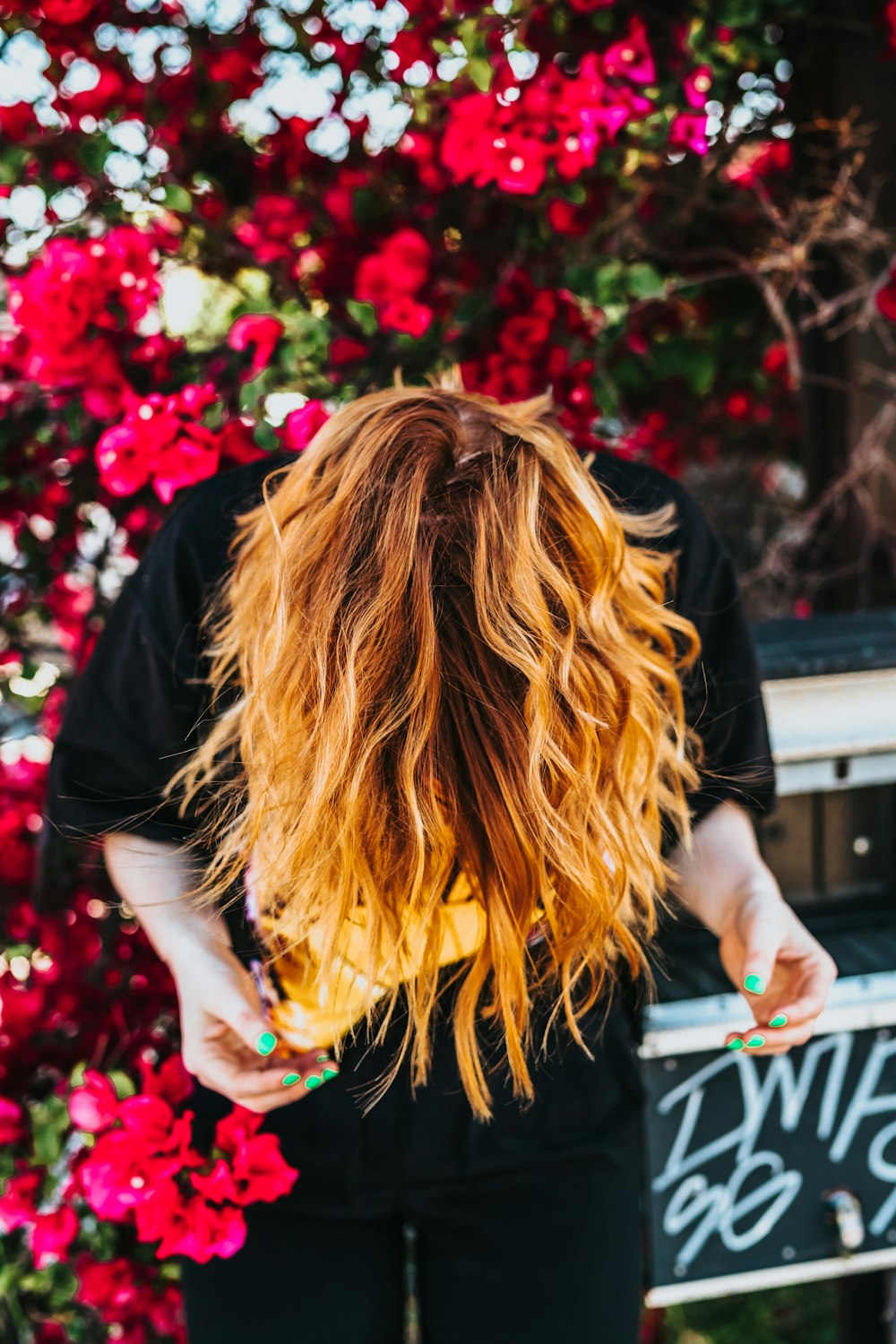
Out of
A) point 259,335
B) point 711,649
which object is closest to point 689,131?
point 259,335

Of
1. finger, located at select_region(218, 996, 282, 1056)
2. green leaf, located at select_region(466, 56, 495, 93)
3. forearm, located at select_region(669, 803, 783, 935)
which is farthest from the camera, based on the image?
green leaf, located at select_region(466, 56, 495, 93)

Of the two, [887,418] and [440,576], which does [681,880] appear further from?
[887,418]

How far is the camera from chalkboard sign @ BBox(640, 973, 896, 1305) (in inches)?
52.1

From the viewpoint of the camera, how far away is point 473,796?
835 millimetres

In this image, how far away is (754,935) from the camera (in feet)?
3.12

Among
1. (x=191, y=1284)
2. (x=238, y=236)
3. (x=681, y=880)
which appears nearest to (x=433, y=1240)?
(x=191, y=1284)

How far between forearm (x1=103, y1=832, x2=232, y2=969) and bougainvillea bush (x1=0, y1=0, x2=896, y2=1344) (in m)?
0.22

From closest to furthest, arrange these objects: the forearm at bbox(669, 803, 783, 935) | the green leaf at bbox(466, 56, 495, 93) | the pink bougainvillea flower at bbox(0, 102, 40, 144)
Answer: the forearm at bbox(669, 803, 783, 935) < the green leaf at bbox(466, 56, 495, 93) < the pink bougainvillea flower at bbox(0, 102, 40, 144)

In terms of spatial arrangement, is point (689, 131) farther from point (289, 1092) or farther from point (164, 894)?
point (289, 1092)

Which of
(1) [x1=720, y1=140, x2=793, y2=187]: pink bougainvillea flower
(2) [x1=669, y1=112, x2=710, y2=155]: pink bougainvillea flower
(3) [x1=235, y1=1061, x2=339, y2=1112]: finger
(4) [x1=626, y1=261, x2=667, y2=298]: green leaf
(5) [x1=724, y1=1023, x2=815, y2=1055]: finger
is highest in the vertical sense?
(1) [x1=720, y1=140, x2=793, y2=187]: pink bougainvillea flower

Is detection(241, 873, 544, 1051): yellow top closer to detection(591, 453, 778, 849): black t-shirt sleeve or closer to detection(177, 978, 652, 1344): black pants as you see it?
detection(177, 978, 652, 1344): black pants

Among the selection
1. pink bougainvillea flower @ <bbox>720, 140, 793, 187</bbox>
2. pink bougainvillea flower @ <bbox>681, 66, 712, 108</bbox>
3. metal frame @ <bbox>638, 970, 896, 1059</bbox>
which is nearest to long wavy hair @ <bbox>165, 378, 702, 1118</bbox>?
metal frame @ <bbox>638, 970, 896, 1059</bbox>

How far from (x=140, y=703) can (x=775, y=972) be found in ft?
2.15

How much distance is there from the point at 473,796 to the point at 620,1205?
0.53 m
